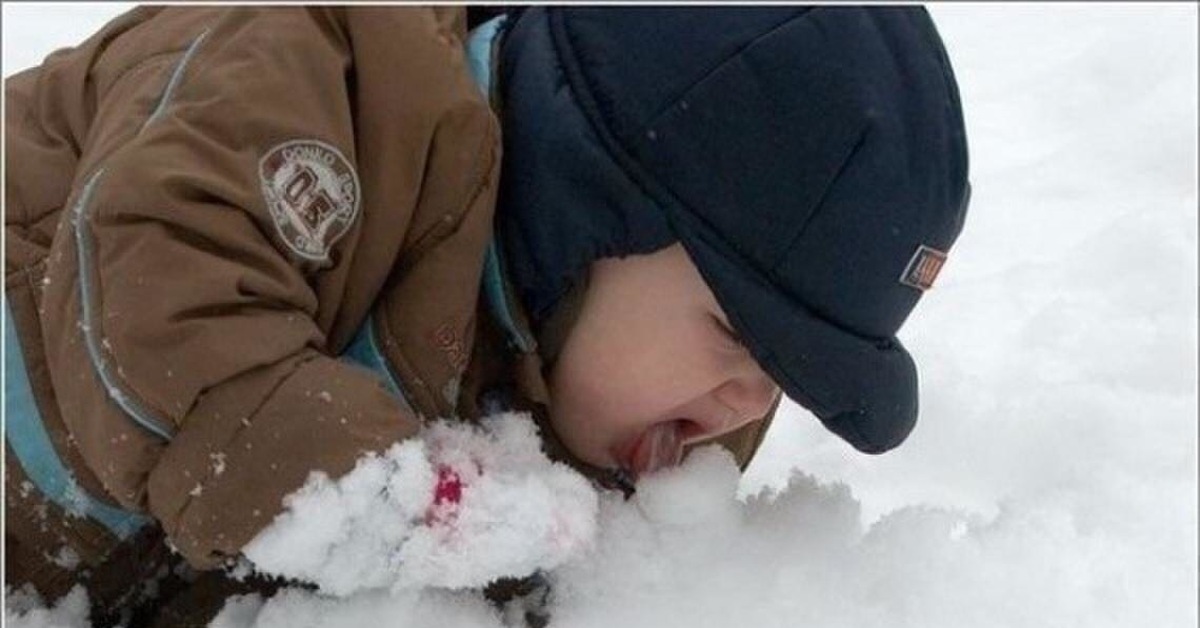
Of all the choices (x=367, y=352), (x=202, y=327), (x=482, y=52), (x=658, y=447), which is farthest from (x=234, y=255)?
(x=658, y=447)

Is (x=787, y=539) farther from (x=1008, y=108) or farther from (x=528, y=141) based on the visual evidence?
(x=1008, y=108)

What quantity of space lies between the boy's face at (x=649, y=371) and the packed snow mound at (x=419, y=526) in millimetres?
119

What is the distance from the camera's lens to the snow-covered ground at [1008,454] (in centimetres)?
106

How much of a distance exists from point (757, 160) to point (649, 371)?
179 millimetres

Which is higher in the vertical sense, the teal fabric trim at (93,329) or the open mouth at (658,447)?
the teal fabric trim at (93,329)

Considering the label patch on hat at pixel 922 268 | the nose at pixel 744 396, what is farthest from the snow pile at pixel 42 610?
the label patch on hat at pixel 922 268

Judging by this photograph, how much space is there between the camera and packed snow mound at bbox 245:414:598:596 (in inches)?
34.9

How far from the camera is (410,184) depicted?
3.23 ft

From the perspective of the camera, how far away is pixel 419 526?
0.91m

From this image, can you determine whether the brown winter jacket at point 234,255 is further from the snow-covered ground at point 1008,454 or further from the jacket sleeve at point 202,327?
the snow-covered ground at point 1008,454

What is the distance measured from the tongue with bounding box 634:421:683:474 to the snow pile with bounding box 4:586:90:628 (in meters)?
0.40

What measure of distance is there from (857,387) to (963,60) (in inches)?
54.2

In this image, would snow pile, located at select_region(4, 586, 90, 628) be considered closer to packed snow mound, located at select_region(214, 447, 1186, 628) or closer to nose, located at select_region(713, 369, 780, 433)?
packed snow mound, located at select_region(214, 447, 1186, 628)

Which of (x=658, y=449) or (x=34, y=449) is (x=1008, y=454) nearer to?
(x=658, y=449)
